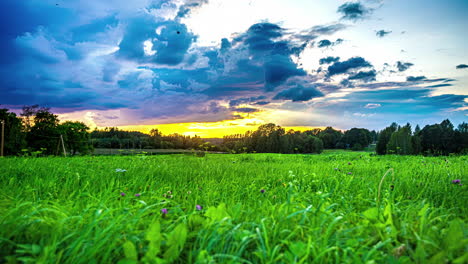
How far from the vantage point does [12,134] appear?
115 feet

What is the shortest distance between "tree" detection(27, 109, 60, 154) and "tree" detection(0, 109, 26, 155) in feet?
15.6

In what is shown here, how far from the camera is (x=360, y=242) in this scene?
192 cm

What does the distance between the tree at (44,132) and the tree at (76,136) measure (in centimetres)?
133

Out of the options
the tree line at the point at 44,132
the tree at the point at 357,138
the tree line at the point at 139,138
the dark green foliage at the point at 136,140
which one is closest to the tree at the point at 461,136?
the tree line at the point at 139,138

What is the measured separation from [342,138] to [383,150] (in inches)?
1499

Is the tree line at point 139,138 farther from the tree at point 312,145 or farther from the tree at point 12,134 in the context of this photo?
the tree at point 312,145

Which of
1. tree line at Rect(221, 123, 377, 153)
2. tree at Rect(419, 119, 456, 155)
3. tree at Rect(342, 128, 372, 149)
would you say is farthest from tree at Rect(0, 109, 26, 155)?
tree at Rect(342, 128, 372, 149)

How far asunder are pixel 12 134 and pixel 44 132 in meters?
10.3

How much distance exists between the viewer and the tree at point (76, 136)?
46419mm

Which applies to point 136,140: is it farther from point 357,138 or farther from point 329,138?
point 357,138

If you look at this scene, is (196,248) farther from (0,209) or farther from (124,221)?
(0,209)

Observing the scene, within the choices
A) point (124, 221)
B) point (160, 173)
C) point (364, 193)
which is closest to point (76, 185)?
point (160, 173)

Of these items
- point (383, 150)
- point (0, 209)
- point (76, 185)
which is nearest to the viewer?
point (0, 209)

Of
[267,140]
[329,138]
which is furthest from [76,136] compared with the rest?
→ [329,138]
